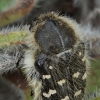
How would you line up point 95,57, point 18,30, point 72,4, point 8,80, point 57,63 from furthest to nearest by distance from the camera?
point 72,4 → point 95,57 → point 8,80 → point 18,30 → point 57,63

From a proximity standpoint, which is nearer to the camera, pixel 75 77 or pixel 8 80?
pixel 75 77

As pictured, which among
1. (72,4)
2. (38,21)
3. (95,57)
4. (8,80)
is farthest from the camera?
(72,4)

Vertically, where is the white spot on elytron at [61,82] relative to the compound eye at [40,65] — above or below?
below

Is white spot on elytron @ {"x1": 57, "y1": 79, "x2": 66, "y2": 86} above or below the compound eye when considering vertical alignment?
below

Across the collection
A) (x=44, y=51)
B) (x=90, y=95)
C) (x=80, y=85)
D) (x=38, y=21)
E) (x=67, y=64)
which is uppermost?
(x=38, y=21)

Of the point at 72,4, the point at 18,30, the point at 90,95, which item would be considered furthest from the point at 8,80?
the point at 72,4

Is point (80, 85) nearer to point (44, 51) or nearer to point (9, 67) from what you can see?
point (44, 51)

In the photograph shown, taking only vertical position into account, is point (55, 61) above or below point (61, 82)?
above

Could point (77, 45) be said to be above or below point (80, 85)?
above
